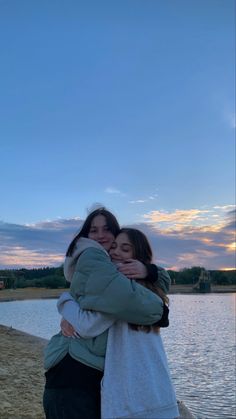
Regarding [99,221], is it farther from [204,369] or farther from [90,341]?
[204,369]

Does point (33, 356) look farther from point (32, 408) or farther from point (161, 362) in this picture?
point (161, 362)

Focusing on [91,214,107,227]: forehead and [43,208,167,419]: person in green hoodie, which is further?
[91,214,107,227]: forehead

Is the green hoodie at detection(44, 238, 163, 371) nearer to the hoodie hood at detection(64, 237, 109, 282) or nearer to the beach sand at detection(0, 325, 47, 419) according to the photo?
the hoodie hood at detection(64, 237, 109, 282)

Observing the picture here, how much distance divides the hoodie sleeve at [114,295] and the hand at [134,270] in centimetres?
7

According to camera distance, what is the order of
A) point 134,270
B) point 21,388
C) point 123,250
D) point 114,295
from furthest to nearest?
1. point 21,388
2. point 123,250
3. point 134,270
4. point 114,295

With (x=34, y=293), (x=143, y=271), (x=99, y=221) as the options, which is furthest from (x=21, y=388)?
(x=34, y=293)

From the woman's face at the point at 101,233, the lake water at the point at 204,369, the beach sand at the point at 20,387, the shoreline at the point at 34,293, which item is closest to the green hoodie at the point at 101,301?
the woman's face at the point at 101,233

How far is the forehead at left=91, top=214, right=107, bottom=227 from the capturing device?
2924 mm

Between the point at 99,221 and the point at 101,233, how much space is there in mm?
79

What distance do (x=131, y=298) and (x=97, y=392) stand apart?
50cm

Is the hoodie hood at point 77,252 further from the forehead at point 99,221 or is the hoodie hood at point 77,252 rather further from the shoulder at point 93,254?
the forehead at point 99,221

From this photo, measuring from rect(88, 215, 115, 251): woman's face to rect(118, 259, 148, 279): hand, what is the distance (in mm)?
280

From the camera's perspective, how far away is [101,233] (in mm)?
2898

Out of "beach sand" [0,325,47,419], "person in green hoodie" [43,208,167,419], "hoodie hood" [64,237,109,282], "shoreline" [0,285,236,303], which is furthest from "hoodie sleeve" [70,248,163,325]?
"shoreline" [0,285,236,303]
